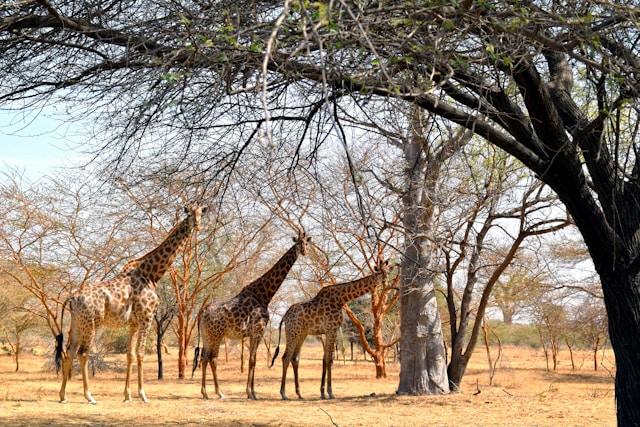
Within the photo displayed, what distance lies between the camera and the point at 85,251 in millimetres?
17734

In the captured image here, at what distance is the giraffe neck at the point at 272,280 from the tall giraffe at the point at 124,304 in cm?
203

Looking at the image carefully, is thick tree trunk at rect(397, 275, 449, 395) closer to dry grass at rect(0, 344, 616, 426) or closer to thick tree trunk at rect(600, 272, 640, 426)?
dry grass at rect(0, 344, 616, 426)

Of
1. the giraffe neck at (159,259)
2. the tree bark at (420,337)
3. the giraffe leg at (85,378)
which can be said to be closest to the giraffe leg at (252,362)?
the giraffe neck at (159,259)

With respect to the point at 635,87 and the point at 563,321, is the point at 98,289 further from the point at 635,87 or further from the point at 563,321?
the point at 563,321

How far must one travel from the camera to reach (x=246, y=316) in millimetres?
12656

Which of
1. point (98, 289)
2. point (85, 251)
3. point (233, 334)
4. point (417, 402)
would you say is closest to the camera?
point (98, 289)

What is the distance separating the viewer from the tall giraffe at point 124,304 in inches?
418

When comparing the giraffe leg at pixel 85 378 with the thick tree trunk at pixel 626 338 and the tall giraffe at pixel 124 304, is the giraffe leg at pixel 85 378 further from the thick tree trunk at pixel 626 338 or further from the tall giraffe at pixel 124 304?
the thick tree trunk at pixel 626 338

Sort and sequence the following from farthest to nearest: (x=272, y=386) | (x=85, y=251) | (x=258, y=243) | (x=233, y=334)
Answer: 1. (x=258, y=243)
2. (x=85, y=251)
3. (x=272, y=386)
4. (x=233, y=334)

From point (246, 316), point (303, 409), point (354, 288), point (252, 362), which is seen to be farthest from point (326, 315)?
point (303, 409)

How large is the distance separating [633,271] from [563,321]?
23415 millimetres

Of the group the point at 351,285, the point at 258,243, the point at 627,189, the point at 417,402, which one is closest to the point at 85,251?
the point at 258,243

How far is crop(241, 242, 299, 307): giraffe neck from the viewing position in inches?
508

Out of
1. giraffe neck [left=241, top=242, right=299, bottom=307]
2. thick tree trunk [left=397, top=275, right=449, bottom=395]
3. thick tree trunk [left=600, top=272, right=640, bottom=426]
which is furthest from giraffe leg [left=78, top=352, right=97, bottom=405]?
thick tree trunk [left=600, top=272, right=640, bottom=426]
